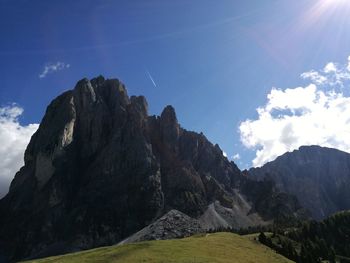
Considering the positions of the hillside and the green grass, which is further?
the hillside

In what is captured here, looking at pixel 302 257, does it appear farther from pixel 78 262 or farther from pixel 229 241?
pixel 78 262

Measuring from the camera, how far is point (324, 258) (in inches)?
5591

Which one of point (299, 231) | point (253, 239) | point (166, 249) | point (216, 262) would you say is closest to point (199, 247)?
point (166, 249)

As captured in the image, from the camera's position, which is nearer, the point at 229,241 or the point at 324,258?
the point at 229,241

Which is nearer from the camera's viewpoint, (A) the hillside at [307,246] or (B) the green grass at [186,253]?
(B) the green grass at [186,253]

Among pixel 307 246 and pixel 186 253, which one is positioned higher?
pixel 307 246

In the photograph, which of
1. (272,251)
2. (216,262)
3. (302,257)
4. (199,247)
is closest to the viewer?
(216,262)

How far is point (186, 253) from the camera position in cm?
9656

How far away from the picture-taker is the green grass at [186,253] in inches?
3551

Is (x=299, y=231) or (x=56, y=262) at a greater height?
(x=299, y=231)

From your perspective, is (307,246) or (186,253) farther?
(307,246)

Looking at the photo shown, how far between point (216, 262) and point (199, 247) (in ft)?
69.4

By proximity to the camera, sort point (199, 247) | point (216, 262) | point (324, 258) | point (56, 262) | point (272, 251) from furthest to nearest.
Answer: point (324, 258), point (272, 251), point (199, 247), point (56, 262), point (216, 262)

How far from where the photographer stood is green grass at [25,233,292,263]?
296ft
